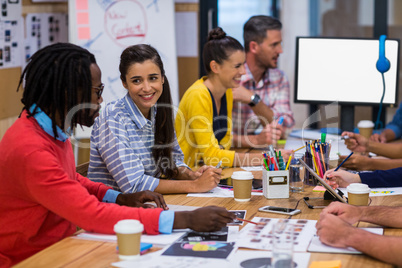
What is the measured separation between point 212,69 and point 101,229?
A: 152 cm

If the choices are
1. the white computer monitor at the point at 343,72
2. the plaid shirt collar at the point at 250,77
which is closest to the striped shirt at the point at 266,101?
the plaid shirt collar at the point at 250,77

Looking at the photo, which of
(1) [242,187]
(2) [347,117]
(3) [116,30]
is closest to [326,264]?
(1) [242,187]

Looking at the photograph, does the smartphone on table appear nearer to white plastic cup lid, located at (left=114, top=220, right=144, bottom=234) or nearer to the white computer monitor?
white plastic cup lid, located at (left=114, top=220, right=144, bottom=234)

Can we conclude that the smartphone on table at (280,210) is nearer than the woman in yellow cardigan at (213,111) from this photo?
Yes

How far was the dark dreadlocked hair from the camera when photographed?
5.01ft

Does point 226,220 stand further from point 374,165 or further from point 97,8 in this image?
point 97,8

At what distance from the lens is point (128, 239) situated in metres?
1.33

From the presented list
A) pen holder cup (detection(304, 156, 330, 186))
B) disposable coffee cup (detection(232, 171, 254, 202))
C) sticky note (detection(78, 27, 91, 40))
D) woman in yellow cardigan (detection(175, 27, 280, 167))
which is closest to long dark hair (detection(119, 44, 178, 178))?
woman in yellow cardigan (detection(175, 27, 280, 167))

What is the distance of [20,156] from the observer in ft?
4.74

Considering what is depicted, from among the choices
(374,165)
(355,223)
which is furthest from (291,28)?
(355,223)

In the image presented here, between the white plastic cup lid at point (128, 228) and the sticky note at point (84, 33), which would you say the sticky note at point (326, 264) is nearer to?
the white plastic cup lid at point (128, 228)

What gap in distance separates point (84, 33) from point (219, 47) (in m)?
1.27

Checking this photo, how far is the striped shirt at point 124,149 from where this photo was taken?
1991mm

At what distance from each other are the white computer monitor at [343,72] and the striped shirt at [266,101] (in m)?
0.14
